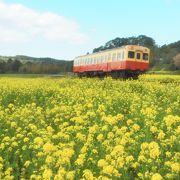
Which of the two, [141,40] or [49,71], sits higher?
[141,40]

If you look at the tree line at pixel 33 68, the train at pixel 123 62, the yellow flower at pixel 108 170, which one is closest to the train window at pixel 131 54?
the train at pixel 123 62

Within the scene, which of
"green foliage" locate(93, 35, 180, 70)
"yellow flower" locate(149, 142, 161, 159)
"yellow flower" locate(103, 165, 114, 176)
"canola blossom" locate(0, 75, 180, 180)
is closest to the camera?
"yellow flower" locate(103, 165, 114, 176)

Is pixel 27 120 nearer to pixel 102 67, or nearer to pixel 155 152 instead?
pixel 155 152

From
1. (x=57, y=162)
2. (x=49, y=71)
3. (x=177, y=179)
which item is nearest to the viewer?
(x=177, y=179)

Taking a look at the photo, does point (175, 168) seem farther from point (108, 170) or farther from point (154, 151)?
point (108, 170)

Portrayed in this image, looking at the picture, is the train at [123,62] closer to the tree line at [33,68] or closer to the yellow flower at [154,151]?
the tree line at [33,68]

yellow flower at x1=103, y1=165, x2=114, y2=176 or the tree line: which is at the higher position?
yellow flower at x1=103, y1=165, x2=114, y2=176

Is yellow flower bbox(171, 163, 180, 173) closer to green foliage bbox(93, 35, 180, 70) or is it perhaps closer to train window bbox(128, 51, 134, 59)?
train window bbox(128, 51, 134, 59)

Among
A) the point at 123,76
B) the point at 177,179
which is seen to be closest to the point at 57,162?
the point at 177,179

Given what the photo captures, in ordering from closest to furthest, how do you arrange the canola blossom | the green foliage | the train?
the canola blossom < the train < the green foliage

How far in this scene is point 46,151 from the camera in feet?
19.8

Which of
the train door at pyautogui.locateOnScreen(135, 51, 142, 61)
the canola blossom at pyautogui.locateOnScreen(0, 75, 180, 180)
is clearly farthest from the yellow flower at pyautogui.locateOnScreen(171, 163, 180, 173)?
the train door at pyautogui.locateOnScreen(135, 51, 142, 61)

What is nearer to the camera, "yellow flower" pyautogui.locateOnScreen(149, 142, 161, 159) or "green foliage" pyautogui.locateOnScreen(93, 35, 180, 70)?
"yellow flower" pyautogui.locateOnScreen(149, 142, 161, 159)

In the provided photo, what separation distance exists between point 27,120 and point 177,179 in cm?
487
